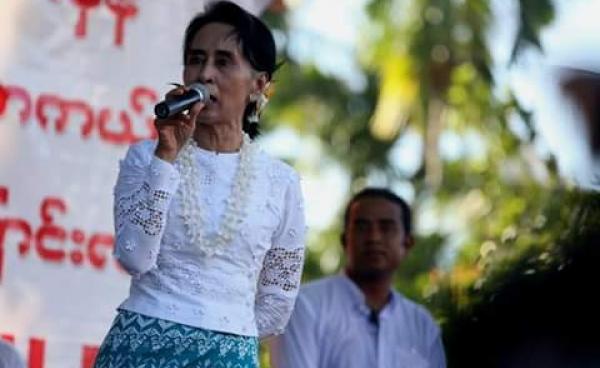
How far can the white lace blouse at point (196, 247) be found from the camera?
3332 millimetres

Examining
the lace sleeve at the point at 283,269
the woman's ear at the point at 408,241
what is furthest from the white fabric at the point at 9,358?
the woman's ear at the point at 408,241

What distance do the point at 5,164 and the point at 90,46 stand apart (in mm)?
555

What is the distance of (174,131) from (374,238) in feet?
8.33

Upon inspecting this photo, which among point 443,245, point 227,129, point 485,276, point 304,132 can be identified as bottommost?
point 485,276

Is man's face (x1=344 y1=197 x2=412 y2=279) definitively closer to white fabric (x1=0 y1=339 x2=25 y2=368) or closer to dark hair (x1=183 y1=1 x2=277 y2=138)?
white fabric (x1=0 y1=339 x2=25 y2=368)

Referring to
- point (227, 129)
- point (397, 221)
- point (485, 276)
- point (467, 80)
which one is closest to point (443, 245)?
point (467, 80)

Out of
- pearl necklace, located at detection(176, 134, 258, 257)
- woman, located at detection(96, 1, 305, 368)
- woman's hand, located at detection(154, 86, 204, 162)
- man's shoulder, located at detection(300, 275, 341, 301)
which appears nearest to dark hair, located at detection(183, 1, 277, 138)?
woman, located at detection(96, 1, 305, 368)

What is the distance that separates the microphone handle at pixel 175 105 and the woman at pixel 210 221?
25mm

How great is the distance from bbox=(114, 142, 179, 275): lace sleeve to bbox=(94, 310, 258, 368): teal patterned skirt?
13 cm

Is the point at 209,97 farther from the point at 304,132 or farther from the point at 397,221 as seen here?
the point at 304,132

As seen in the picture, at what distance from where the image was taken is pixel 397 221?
19.4ft

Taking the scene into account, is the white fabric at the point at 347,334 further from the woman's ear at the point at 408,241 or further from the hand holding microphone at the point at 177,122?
the hand holding microphone at the point at 177,122

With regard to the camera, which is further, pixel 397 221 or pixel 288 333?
pixel 397 221

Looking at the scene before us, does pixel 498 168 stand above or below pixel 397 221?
above
